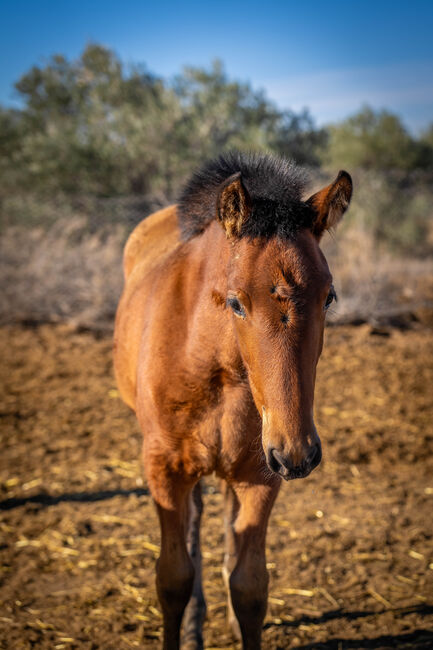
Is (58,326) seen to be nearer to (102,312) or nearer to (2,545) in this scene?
(102,312)

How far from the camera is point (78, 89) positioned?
48.0 feet

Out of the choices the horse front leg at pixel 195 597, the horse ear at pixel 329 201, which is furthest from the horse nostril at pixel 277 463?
the horse front leg at pixel 195 597

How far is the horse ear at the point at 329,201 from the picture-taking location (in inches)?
80.0

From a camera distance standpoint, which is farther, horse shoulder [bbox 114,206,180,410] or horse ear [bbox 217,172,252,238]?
horse shoulder [bbox 114,206,180,410]

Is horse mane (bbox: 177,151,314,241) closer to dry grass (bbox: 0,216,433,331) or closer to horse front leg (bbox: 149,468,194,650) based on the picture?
horse front leg (bbox: 149,468,194,650)

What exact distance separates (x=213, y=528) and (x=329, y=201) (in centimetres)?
284

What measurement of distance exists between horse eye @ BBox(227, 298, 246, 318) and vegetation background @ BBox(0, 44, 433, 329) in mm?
7408

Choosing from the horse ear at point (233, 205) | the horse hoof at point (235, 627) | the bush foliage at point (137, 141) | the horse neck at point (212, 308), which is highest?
the bush foliage at point (137, 141)

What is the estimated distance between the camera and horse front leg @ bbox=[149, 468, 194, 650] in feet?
7.97

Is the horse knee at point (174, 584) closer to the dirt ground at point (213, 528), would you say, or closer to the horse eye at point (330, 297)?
the dirt ground at point (213, 528)

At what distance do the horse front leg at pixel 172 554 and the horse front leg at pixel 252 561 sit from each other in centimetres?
24

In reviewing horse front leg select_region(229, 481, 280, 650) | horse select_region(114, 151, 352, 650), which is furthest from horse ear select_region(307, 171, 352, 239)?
horse front leg select_region(229, 481, 280, 650)

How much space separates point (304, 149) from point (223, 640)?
44.3 ft

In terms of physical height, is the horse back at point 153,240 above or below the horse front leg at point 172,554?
above
